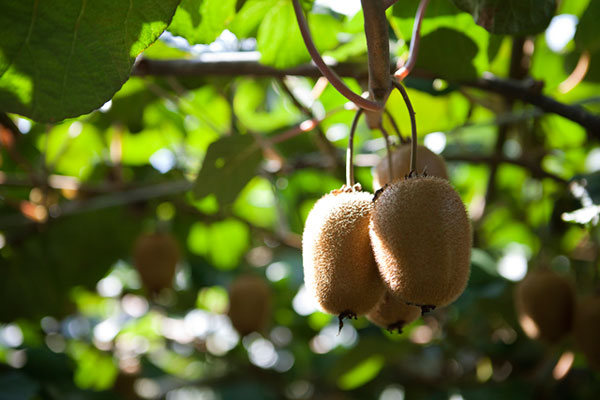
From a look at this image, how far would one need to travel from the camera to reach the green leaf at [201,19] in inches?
35.9

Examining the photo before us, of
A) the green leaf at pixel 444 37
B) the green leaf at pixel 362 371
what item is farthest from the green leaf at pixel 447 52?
the green leaf at pixel 362 371

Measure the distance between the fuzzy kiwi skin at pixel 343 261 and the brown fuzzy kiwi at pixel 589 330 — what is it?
729mm

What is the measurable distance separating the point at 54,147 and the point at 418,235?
67.4 inches

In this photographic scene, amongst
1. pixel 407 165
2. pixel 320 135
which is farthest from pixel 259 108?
pixel 407 165

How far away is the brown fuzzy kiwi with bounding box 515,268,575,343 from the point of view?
131 cm

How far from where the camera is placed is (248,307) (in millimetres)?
1734

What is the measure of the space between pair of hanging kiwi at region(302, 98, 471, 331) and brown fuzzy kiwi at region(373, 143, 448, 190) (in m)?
0.09

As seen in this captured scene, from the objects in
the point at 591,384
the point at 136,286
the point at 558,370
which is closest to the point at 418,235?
the point at 558,370

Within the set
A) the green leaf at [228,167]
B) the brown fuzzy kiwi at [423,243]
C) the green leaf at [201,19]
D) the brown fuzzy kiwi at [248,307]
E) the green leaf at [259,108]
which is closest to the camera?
the brown fuzzy kiwi at [423,243]

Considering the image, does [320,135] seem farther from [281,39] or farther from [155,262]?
[155,262]

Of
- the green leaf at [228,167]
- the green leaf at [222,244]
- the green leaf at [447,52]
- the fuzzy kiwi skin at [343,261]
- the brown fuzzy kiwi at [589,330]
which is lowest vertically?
the green leaf at [222,244]

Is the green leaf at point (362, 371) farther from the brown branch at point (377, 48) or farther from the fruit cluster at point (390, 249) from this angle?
the brown branch at point (377, 48)

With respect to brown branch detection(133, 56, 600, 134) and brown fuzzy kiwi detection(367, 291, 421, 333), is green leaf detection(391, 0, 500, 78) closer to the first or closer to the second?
brown branch detection(133, 56, 600, 134)

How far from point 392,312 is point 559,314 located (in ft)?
2.18
